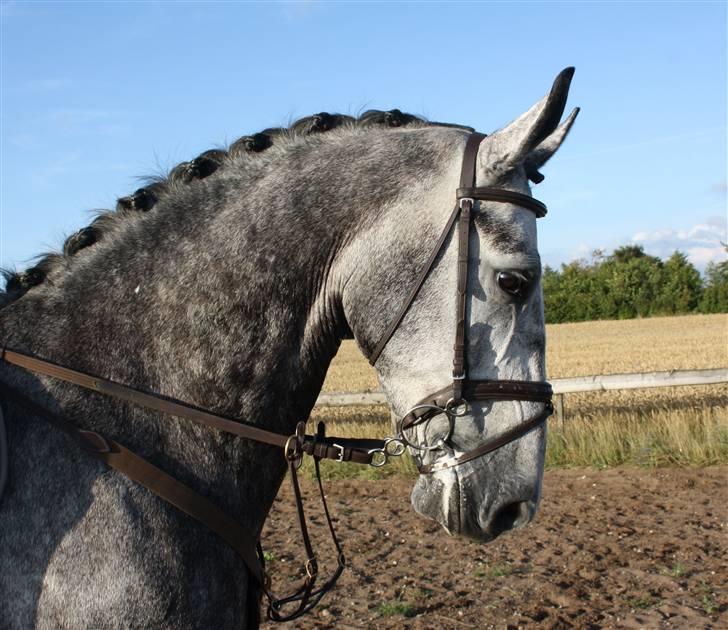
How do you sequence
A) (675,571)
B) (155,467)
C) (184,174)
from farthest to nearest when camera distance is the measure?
1. (675,571)
2. (184,174)
3. (155,467)

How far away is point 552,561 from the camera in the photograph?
274 inches

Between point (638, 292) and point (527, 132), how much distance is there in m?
60.0

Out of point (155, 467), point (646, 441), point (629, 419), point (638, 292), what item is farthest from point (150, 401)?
point (638, 292)

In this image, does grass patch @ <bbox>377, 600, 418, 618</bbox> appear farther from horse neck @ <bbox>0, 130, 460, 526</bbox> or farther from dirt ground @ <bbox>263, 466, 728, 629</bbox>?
horse neck @ <bbox>0, 130, 460, 526</bbox>

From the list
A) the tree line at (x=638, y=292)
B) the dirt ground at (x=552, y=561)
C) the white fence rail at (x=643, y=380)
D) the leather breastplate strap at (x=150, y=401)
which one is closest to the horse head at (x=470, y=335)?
the leather breastplate strap at (x=150, y=401)

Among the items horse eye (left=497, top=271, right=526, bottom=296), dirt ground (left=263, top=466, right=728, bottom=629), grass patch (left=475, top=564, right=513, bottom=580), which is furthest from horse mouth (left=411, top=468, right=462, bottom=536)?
grass patch (left=475, top=564, right=513, bottom=580)

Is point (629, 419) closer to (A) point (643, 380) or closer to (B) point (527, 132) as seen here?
(A) point (643, 380)

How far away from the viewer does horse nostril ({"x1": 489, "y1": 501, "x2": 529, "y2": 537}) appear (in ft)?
7.89

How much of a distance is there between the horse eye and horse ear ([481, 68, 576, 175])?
34 cm

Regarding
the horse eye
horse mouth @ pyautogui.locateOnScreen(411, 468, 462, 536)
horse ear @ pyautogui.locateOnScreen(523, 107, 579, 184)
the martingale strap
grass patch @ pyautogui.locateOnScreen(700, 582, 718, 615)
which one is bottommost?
grass patch @ pyautogui.locateOnScreen(700, 582, 718, 615)

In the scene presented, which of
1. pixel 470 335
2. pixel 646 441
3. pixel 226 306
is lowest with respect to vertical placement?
pixel 646 441

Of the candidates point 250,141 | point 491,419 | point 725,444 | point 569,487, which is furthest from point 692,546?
point 250,141

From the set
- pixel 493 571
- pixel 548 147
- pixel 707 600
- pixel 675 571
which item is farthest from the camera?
pixel 493 571

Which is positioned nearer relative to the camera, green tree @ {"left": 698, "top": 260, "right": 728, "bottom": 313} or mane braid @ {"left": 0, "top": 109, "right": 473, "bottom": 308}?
mane braid @ {"left": 0, "top": 109, "right": 473, "bottom": 308}
